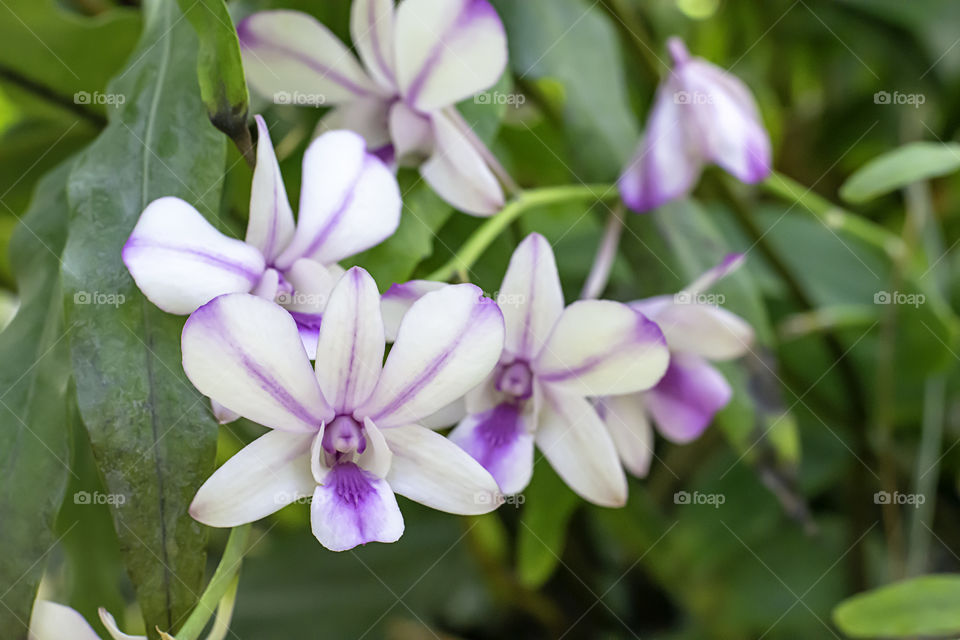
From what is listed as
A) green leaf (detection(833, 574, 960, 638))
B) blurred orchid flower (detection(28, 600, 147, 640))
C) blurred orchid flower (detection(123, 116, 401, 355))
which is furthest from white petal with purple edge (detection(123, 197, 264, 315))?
green leaf (detection(833, 574, 960, 638))

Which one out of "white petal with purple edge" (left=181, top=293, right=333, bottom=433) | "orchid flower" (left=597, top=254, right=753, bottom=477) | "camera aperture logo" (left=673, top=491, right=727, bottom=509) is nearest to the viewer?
"white petal with purple edge" (left=181, top=293, right=333, bottom=433)

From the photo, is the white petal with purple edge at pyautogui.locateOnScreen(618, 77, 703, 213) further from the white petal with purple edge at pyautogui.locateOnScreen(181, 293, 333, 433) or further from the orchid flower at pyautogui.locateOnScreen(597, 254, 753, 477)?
the white petal with purple edge at pyautogui.locateOnScreen(181, 293, 333, 433)

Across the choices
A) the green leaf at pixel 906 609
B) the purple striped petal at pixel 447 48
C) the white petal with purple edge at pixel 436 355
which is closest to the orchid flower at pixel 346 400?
the white petal with purple edge at pixel 436 355

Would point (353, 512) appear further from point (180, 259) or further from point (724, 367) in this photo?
point (724, 367)

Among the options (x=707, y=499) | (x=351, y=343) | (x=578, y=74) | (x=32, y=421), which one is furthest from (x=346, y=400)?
(x=707, y=499)

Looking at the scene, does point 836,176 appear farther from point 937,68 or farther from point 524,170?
point 524,170

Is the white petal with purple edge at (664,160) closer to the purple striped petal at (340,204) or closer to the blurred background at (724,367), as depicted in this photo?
the blurred background at (724,367)
